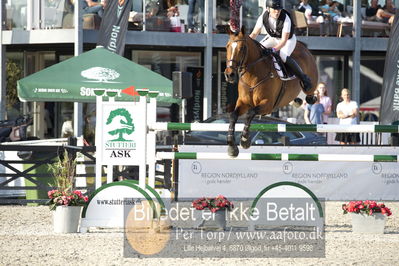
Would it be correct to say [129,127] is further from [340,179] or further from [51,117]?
[51,117]

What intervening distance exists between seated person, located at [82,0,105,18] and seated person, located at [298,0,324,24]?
526cm

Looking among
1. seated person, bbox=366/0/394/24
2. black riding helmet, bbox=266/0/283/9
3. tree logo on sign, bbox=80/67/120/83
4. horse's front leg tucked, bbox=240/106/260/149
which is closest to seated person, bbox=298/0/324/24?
seated person, bbox=366/0/394/24

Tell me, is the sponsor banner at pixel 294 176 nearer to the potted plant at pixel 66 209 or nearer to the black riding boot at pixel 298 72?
the potted plant at pixel 66 209

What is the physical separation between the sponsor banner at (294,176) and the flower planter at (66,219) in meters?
4.20

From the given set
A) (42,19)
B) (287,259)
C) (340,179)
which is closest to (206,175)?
(340,179)

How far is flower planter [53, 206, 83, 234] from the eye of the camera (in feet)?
38.0

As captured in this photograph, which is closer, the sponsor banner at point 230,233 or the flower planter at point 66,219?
the sponsor banner at point 230,233

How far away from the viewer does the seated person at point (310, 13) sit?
77.2 ft

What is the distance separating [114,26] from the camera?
20750 mm

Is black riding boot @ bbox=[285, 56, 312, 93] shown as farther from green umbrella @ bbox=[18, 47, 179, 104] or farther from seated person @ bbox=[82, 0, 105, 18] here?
seated person @ bbox=[82, 0, 105, 18]

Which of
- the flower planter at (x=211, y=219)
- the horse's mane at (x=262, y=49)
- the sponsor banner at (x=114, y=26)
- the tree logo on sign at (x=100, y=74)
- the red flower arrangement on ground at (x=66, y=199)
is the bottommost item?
the flower planter at (x=211, y=219)

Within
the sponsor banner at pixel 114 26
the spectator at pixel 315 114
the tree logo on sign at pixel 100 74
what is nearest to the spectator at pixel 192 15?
the sponsor banner at pixel 114 26

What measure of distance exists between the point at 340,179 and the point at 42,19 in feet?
31.5

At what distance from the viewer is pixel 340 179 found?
16547 mm
